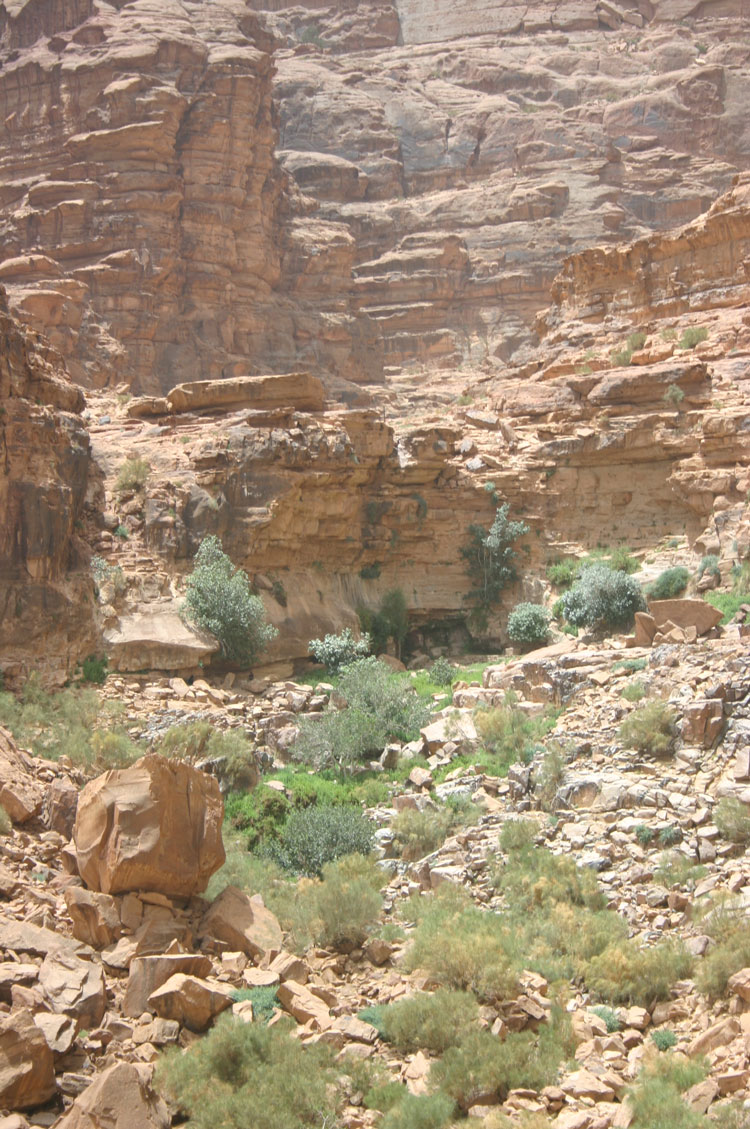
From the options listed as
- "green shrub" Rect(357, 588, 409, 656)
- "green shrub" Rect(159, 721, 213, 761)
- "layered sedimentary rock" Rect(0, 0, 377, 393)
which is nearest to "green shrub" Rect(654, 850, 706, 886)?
"green shrub" Rect(159, 721, 213, 761)

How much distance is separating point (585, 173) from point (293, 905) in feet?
154

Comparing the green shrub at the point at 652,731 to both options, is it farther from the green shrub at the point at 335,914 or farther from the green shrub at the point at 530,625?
the green shrub at the point at 530,625

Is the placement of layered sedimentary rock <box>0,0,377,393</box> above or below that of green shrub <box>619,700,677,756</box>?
above

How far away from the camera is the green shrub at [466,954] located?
35.3 feet

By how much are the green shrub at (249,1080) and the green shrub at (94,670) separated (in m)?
12.1

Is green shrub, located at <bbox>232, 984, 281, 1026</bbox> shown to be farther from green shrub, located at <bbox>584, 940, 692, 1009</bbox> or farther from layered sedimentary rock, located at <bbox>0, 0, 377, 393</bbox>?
layered sedimentary rock, located at <bbox>0, 0, 377, 393</bbox>

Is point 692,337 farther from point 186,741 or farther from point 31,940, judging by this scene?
point 31,940

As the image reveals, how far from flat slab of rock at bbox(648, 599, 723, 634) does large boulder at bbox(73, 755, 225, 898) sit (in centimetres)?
1094

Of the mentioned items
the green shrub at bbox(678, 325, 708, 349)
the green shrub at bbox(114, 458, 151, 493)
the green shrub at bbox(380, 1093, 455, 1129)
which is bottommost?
the green shrub at bbox(380, 1093, 455, 1129)

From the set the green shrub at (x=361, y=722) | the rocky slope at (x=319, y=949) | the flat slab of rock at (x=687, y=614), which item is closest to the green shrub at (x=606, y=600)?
the flat slab of rock at (x=687, y=614)

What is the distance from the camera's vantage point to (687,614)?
20.2 meters

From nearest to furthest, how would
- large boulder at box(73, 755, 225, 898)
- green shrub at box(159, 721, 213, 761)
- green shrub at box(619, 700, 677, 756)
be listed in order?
large boulder at box(73, 755, 225, 898), green shrub at box(619, 700, 677, 756), green shrub at box(159, 721, 213, 761)

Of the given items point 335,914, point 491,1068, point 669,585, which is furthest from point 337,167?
point 491,1068

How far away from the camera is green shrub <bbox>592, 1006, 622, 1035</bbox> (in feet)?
34.5
